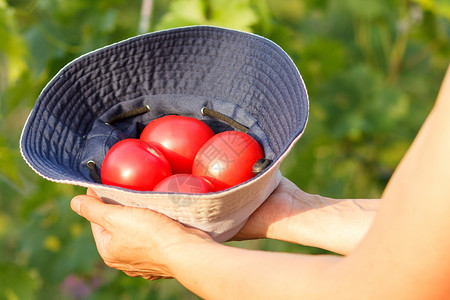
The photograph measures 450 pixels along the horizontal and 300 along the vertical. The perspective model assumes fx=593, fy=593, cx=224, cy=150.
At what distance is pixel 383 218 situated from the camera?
0.58 m

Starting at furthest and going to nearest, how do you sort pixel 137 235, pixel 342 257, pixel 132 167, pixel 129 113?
pixel 129 113, pixel 132 167, pixel 137 235, pixel 342 257

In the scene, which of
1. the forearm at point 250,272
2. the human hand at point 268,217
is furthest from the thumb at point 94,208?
the human hand at point 268,217

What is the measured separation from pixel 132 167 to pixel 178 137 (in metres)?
0.13

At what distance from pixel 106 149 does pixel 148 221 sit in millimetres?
236

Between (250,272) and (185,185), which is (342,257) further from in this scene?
(185,185)

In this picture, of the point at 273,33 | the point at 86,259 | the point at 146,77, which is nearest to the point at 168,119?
the point at 146,77

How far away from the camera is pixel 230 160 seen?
3.10ft

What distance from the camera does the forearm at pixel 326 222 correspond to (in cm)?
96

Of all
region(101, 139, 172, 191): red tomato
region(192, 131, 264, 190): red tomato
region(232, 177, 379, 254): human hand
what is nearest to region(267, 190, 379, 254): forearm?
region(232, 177, 379, 254): human hand

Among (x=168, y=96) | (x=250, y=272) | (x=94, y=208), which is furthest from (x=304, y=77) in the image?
(x=250, y=272)

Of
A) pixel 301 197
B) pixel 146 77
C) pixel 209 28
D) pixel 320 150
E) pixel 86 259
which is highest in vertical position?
pixel 209 28

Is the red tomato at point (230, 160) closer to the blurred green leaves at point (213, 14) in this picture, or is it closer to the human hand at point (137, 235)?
the human hand at point (137, 235)

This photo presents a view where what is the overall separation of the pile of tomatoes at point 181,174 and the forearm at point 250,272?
0.15 meters

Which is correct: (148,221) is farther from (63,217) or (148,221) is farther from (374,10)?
(374,10)
